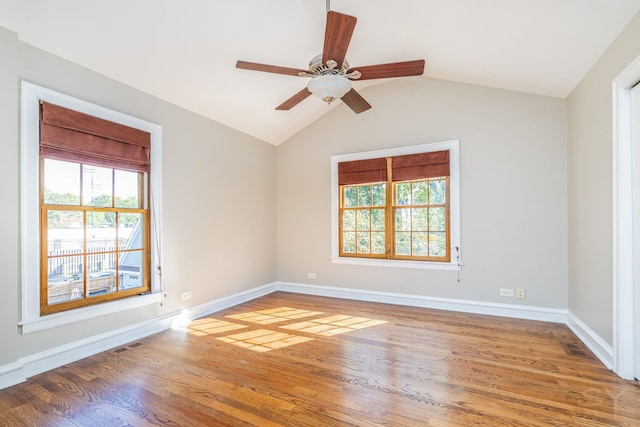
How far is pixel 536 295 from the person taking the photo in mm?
3777

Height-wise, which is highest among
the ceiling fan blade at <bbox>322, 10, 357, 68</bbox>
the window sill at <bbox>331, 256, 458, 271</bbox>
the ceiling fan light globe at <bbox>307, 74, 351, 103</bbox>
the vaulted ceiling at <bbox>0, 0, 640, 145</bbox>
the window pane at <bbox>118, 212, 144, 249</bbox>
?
the vaulted ceiling at <bbox>0, 0, 640, 145</bbox>

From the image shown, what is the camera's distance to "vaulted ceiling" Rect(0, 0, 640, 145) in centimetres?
241

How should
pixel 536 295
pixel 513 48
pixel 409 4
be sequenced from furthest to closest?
pixel 536 295 < pixel 513 48 < pixel 409 4

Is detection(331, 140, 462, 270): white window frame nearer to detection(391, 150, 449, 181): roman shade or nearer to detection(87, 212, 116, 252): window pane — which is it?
detection(391, 150, 449, 181): roman shade

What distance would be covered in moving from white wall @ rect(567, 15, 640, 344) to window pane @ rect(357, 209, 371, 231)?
101 inches

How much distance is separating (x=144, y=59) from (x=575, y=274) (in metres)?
5.19

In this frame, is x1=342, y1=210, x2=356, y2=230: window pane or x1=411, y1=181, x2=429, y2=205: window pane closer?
x1=411, y1=181, x2=429, y2=205: window pane

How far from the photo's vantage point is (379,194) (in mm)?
4785

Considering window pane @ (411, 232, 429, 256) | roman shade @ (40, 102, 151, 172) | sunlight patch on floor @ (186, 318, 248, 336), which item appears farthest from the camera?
window pane @ (411, 232, 429, 256)

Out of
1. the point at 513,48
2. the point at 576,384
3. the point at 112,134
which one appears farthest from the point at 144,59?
the point at 576,384

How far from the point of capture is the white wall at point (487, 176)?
3.71 meters

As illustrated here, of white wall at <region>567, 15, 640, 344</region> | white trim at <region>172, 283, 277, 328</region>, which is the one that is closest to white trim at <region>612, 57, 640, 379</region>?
white wall at <region>567, 15, 640, 344</region>

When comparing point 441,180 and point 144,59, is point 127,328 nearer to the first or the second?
point 144,59

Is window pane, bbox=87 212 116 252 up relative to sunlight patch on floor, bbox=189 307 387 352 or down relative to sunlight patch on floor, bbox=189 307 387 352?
up
